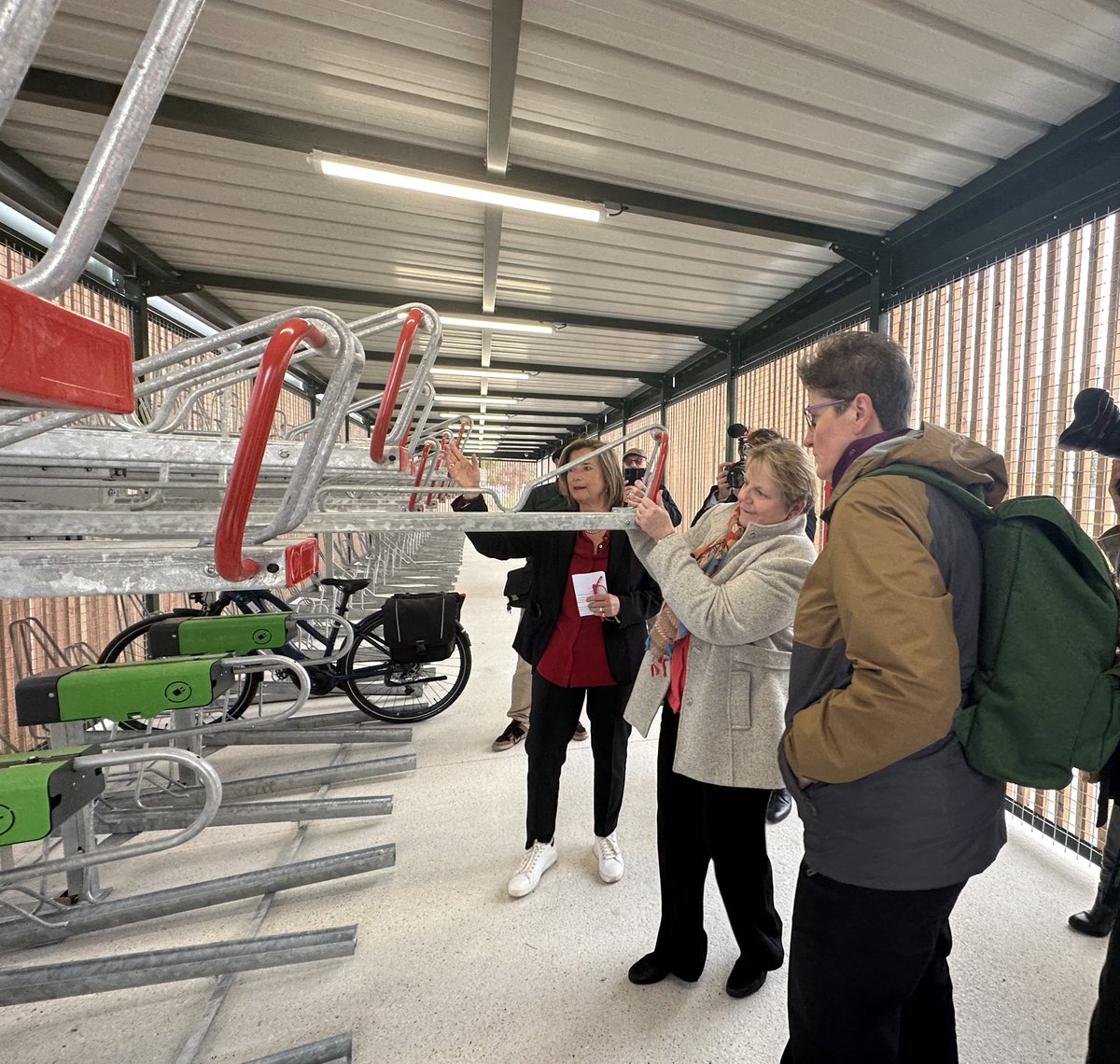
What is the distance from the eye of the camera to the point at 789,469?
4.26ft

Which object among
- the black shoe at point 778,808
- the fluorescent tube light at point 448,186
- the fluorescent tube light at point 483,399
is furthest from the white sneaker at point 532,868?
the fluorescent tube light at point 483,399

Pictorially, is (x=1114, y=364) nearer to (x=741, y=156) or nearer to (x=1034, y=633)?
(x=741, y=156)

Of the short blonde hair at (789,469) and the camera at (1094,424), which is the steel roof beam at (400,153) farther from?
the camera at (1094,424)

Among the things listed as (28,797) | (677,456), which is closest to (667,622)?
(28,797)

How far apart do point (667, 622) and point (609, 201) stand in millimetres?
2333

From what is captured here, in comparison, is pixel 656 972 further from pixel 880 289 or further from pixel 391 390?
pixel 880 289

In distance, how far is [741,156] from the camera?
2555mm

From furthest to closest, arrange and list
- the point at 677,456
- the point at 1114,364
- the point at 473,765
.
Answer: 1. the point at 677,456
2. the point at 473,765
3. the point at 1114,364

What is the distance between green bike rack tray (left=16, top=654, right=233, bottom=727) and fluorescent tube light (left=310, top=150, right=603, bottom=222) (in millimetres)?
2198

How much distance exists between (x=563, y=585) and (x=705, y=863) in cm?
89

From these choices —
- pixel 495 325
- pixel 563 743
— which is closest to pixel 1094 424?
pixel 563 743

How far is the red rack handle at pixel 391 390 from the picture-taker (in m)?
1.10

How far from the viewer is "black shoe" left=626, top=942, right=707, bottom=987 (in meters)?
1.53

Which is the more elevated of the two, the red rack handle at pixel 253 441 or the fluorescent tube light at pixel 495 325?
the fluorescent tube light at pixel 495 325
